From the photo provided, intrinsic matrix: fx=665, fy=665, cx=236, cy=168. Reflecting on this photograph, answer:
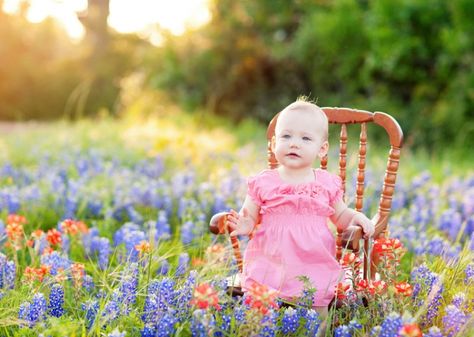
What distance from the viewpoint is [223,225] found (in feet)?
9.58

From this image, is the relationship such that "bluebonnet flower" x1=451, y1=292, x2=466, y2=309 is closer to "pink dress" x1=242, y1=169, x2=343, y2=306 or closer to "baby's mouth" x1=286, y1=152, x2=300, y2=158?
"pink dress" x1=242, y1=169, x2=343, y2=306

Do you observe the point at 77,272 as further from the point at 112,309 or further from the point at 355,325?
the point at 355,325

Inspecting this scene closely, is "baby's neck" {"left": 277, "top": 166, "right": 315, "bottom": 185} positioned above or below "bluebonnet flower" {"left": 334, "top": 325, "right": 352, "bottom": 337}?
above

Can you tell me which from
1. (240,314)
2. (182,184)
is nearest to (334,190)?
(240,314)

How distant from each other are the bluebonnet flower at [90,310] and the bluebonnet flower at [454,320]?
4.57ft

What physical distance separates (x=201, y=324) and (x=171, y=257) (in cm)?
139

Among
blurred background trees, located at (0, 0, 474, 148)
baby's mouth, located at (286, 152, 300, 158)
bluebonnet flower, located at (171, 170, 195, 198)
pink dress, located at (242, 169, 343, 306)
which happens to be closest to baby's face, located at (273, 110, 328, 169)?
baby's mouth, located at (286, 152, 300, 158)

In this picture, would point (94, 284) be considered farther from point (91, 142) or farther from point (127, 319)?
point (91, 142)

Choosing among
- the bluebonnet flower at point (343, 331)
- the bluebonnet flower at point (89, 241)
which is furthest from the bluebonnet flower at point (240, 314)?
the bluebonnet flower at point (89, 241)

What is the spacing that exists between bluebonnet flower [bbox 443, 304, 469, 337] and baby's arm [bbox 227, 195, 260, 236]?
0.94m

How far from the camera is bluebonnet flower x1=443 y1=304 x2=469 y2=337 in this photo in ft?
8.23

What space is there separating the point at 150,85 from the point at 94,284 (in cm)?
1068

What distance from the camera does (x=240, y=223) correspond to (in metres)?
3.00

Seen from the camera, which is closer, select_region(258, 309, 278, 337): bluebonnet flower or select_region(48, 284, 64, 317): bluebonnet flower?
select_region(258, 309, 278, 337): bluebonnet flower
